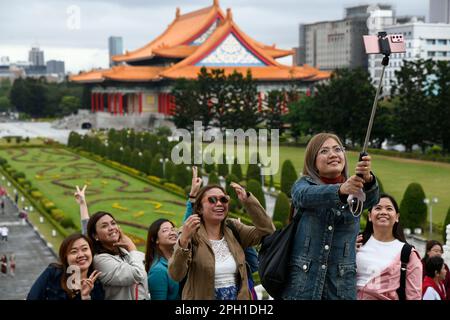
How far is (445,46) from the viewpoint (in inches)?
1463

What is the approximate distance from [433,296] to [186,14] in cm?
5624

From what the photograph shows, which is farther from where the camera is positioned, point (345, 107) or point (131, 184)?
point (345, 107)

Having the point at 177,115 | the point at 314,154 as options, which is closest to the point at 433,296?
the point at 314,154

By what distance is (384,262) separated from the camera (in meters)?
4.22

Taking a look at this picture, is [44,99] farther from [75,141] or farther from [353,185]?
[353,185]

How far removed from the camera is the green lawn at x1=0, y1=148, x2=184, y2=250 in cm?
2141

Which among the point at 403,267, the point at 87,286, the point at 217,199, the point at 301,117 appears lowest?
the point at 301,117

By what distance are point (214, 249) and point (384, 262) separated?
1.02m

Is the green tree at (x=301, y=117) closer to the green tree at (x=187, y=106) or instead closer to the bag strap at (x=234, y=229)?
the green tree at (x=187, y=106)

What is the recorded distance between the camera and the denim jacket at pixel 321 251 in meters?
3.80

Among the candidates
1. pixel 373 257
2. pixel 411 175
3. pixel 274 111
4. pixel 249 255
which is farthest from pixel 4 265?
pixel 274 111

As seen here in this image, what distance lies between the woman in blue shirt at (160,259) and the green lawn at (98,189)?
13155mm

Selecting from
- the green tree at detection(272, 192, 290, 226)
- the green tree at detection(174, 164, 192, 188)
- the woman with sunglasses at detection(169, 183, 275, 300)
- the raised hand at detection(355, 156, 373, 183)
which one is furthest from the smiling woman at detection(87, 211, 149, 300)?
the green tree at detection(174, 164, 192, 188)

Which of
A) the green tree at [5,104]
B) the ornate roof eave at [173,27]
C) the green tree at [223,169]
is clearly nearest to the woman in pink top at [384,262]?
the green tree at [223,169]
